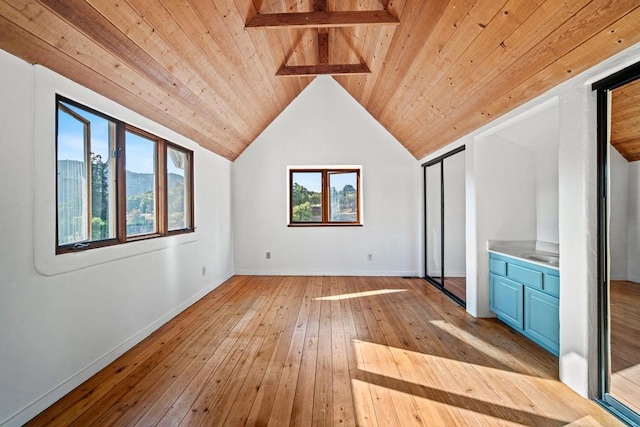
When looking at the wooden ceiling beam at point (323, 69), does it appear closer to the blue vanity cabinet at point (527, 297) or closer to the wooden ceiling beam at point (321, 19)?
the wooden ceiling beam at point (321, 19)

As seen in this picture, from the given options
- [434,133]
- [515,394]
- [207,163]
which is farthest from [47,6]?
[434,133]

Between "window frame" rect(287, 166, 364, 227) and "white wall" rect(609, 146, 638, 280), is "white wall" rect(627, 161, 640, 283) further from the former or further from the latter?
"window frame" rect(287, 166, 364, 227)

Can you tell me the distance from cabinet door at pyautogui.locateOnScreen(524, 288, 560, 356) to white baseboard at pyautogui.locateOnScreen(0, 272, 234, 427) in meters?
3.57

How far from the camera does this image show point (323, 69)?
368 cm

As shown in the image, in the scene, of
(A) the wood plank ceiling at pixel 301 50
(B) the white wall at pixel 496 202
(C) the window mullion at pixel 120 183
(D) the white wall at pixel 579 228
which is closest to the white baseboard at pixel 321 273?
(B) the white wall at pixel 496 202

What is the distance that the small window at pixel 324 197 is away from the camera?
17.5 feet

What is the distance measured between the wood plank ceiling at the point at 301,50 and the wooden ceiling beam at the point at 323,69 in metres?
0.09

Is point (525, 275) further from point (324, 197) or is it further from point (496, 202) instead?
point (324, 197)

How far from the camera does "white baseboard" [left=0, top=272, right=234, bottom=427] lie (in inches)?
64.5

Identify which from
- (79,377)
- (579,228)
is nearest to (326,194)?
(579,228)

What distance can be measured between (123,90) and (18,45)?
738 mm

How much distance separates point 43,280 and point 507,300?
383 cm

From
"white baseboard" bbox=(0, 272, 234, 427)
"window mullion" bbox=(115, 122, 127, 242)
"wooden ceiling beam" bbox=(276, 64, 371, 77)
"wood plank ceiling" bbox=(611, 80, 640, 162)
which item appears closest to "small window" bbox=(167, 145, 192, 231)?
"window mullion" bbox=(115, 122, 127, 242)

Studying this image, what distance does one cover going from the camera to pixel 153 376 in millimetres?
2160
